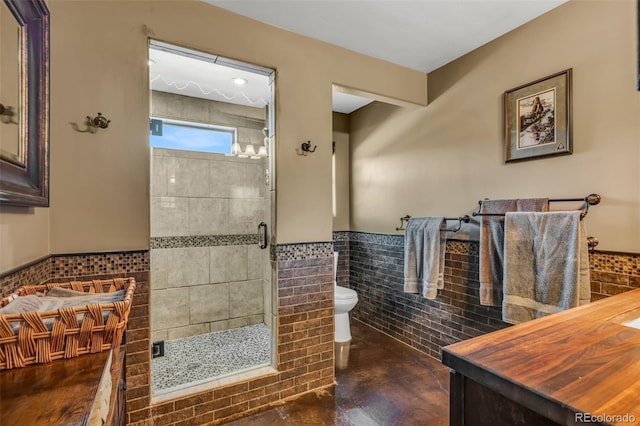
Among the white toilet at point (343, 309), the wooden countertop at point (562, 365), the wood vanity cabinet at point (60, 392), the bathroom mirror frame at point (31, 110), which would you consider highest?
the bathroom mirror frame at point (31, 110)

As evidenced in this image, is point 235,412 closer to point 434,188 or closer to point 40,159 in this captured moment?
point 40,159

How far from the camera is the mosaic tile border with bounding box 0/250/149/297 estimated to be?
4.38 ft

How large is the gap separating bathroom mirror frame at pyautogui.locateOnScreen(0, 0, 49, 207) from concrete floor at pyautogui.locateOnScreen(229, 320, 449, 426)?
1.61 m

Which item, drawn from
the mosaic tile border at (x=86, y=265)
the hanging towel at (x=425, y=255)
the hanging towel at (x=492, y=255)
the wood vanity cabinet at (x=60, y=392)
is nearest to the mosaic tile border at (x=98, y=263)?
the mosaic tile border at (x=86, y=265)

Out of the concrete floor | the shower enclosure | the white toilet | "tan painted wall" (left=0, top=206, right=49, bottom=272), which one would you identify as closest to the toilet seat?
the white toilet

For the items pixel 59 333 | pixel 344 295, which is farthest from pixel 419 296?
pixel 59 333

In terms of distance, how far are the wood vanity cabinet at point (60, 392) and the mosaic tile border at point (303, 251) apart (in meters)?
1.29

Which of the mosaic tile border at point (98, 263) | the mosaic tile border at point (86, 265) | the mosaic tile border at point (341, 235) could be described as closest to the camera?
the mosaic tile border at point (86, 265)

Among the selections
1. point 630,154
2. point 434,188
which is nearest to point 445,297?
point 434,188

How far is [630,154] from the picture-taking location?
1.57 meters

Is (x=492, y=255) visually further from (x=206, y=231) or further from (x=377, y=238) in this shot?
(x=206, y=231)

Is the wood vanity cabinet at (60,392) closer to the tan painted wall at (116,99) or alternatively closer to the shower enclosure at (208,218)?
the tan painted wall at (116,99)

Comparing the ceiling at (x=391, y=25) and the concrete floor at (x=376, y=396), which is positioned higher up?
the ceiling at (x=391, y=25)

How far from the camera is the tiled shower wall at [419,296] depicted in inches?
65.6
